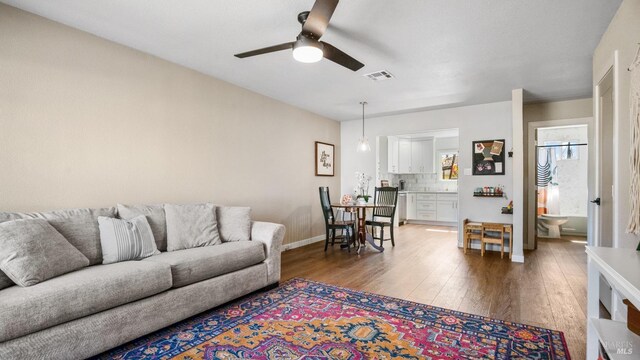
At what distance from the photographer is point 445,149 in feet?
28.7

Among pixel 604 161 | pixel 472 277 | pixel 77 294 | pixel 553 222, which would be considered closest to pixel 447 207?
pixel 553 222

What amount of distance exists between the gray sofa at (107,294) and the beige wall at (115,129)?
395mm

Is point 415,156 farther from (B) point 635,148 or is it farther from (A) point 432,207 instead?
(B) point 635,148

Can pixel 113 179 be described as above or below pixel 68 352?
above

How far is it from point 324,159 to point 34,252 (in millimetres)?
4714

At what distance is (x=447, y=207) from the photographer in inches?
316

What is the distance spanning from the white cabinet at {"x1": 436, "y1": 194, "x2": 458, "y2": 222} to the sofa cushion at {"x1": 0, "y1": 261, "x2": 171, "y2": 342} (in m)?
7.11

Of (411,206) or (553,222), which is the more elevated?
(411,206)

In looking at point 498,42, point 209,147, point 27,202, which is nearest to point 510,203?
point 498,42

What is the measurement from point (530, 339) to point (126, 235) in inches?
123

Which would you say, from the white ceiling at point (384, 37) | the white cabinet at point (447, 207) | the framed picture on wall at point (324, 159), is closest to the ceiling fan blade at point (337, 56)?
the white ceiling at point (384, 37)

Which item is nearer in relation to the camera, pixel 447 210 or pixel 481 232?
pixel 481 232

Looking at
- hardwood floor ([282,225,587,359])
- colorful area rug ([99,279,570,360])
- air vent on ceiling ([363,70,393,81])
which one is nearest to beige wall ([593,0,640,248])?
hardwood floor ([282,225,587,359])

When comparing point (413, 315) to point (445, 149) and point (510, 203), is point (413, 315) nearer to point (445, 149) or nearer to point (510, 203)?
point (510, 203)
